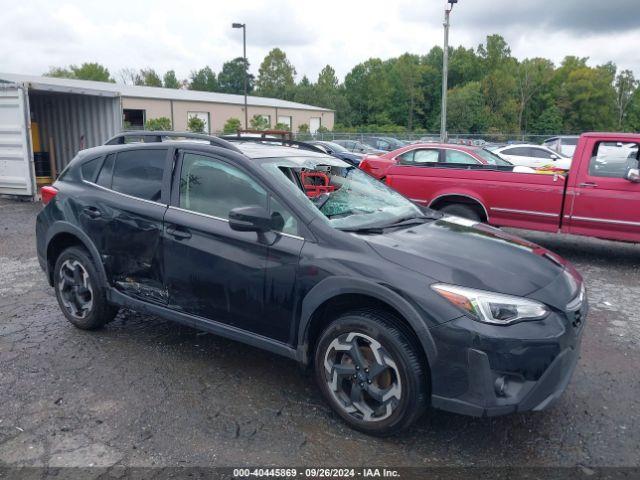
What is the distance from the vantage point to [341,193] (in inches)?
163

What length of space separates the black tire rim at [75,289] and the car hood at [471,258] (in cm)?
267

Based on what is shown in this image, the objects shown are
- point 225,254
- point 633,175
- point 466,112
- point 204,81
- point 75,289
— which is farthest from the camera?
point 204,81

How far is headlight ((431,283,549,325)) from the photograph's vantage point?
2.89 meters

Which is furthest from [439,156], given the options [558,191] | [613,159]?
[613,159]

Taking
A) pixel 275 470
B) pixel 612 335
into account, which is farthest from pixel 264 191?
pixel 612 335

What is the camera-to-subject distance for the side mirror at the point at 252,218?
3432 mm

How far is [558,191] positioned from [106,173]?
234 inches

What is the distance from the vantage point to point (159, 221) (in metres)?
4.07

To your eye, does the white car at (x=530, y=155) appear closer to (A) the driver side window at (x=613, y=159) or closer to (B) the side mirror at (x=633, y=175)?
(A) the driver side window at (x=613, y=159)

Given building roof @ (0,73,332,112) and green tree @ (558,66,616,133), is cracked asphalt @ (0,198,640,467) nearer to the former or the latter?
building roof @ (0,73,332,112)

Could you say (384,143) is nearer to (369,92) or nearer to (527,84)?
(527,84)

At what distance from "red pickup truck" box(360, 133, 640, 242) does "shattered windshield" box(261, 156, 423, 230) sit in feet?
13.3

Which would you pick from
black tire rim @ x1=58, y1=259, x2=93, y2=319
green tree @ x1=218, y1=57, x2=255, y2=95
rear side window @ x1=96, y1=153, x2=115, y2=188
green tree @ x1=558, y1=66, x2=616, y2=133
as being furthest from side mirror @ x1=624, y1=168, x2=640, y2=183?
green tree @ x1=218, y1=57, x2=255, y2=95

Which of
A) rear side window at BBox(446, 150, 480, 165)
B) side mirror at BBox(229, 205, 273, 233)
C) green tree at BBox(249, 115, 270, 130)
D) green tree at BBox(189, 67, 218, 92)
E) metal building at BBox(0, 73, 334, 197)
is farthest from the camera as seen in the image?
green tree at BBox(189, 67, 218, 92)
